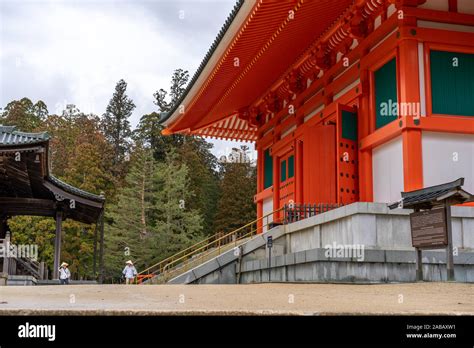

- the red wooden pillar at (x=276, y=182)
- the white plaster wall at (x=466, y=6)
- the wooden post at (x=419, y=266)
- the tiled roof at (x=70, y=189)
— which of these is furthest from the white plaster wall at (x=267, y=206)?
the wooden post at (x=419, y=266)

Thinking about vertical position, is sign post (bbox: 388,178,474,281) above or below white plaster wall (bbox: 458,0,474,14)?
below

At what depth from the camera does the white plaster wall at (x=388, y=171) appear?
1247 centimetres

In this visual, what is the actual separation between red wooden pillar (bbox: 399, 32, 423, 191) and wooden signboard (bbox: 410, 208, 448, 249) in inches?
93.9

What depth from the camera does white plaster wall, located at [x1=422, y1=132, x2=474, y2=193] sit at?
12.0 m

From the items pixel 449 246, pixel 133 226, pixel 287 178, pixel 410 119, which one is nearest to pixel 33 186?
pixel 287 178

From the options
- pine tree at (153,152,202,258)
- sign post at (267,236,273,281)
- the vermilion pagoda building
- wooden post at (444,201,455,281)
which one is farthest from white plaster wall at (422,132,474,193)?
pine tree at (153,152,202,258)

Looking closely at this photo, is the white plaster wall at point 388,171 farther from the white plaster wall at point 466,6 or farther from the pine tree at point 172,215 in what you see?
the pine tree at point 172,215

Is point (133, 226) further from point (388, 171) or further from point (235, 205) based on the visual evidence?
point (388, 171)

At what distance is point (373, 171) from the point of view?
13.7 metres

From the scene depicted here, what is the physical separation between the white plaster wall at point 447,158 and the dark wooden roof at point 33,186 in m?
9.49

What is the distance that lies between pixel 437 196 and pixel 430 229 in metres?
0.59

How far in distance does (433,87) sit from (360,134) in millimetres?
2323

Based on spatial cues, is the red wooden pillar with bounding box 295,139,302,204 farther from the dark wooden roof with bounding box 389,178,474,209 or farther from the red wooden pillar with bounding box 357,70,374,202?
the dark wooden roof with bounding box 389,178,474,209

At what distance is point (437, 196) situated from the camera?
8.84 m
